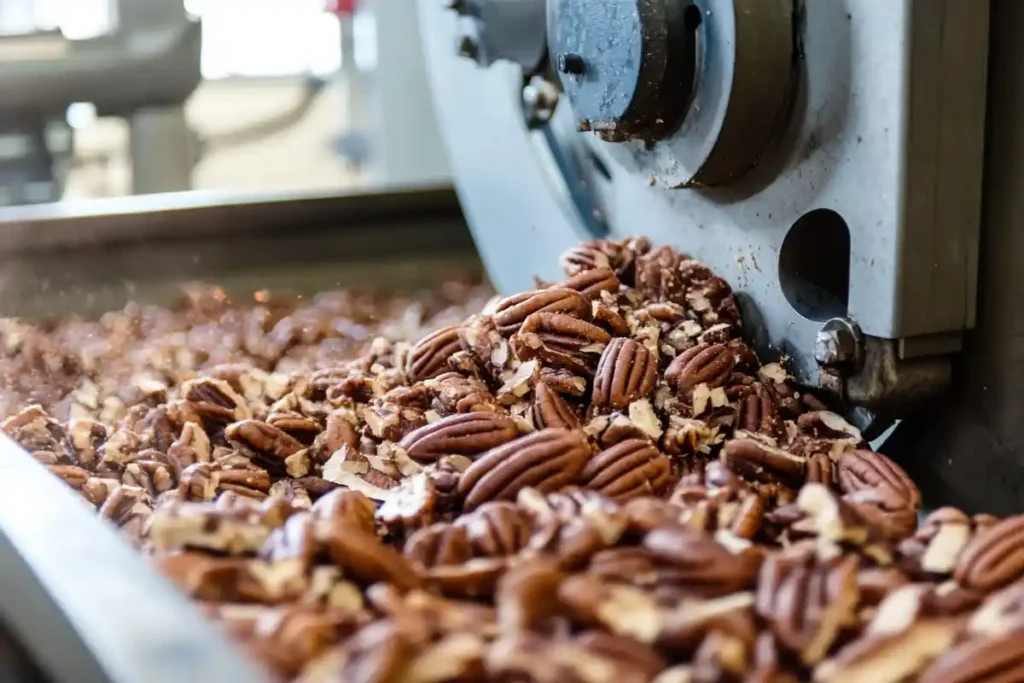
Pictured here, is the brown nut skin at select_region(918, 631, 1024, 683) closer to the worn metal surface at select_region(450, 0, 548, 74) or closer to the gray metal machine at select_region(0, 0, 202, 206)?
the worn metal surface at select_region(450, 0, 548, 74)

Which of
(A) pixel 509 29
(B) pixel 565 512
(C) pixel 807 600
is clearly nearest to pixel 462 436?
(B) pixel 565 512

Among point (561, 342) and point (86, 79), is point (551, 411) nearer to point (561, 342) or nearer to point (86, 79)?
point (561, 342)

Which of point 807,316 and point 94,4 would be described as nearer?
point 807,316

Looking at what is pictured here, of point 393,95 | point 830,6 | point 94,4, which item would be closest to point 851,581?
point 830,6

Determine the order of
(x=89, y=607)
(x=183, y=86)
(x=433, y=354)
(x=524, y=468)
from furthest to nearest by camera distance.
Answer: (x=183, y=86)
(x=433, y=354)
(x=524, y=468)
(x=89, y=607)

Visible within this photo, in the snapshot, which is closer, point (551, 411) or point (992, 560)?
point (992, 560)

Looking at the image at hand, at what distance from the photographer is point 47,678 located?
18.1 inches

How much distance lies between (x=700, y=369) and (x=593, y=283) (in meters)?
0.13

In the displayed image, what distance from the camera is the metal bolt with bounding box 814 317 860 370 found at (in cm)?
71

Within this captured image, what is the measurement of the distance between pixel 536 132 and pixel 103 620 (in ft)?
2.94

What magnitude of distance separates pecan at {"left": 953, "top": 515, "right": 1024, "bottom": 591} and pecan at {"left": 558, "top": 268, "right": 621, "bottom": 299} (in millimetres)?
389

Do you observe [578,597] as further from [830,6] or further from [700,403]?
[830,6]

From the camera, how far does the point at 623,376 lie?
0.73 metres

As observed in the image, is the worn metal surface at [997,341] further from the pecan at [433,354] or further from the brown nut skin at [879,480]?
the pecan at [433,354]
